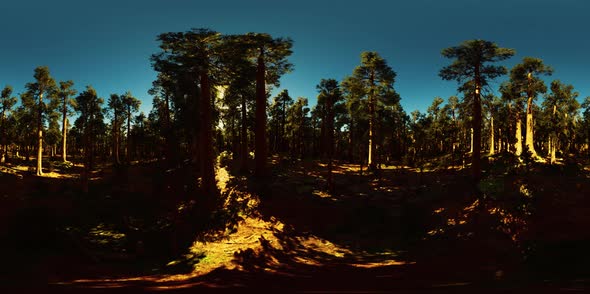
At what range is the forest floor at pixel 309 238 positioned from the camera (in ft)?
27.2

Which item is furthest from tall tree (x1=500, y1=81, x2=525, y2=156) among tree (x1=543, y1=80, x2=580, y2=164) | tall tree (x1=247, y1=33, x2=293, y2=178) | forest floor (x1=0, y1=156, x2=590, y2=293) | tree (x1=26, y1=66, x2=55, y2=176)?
tree (x1=26, y1=66, x2=55, y2=176)

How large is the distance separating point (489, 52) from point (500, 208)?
1163cm

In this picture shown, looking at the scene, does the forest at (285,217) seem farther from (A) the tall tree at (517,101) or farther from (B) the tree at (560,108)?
(B) the tree at (560,108)

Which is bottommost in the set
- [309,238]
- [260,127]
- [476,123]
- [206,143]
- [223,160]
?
[309,238]

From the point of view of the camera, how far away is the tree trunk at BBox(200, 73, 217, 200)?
16.2 metres

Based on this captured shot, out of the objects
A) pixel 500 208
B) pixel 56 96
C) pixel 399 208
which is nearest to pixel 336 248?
pixel 399 208

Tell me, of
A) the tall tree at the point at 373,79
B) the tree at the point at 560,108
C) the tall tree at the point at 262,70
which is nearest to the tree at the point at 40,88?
the tall tree at the point at 262,70

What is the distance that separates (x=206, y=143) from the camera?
53.7 feet

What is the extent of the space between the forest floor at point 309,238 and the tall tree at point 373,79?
28.0 feet

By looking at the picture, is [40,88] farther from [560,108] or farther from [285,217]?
[560,108]

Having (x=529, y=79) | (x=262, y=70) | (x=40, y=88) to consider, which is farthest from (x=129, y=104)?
(x=529, y=79)

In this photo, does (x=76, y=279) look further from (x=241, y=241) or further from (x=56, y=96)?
(x=56, y=96)

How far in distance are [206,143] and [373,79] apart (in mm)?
19149

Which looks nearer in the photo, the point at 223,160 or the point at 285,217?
the point at 285,217
